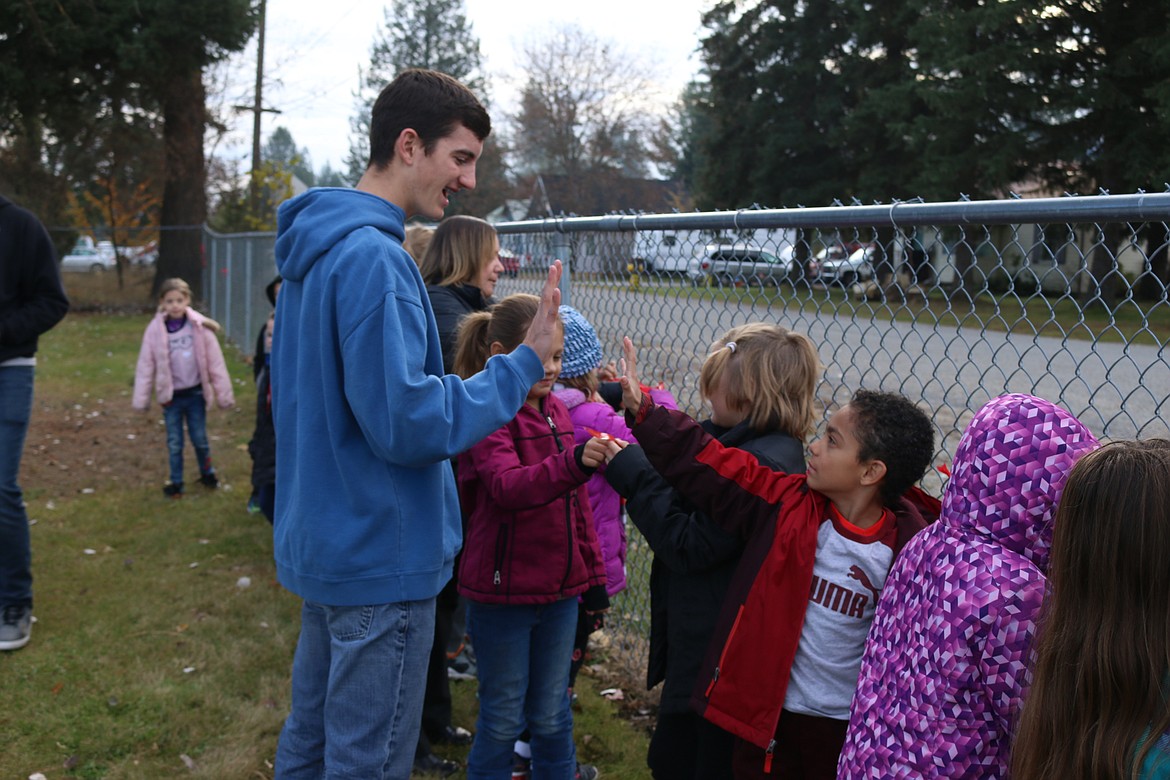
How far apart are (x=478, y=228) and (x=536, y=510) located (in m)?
1.28

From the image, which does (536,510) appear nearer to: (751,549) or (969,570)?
(751,549)

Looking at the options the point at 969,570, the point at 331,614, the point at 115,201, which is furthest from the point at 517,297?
the point at 115,201

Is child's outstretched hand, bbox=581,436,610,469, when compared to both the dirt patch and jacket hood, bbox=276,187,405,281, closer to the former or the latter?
jacket hood, bbox=276,187,405,281

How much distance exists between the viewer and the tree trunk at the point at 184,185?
2272 cm

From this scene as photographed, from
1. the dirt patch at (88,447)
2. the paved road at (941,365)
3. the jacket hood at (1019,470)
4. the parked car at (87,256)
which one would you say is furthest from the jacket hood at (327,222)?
the parked car at (87,256)

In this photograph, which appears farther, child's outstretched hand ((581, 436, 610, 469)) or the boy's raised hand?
child's outstretched hand ((581, 436, 610, 469))

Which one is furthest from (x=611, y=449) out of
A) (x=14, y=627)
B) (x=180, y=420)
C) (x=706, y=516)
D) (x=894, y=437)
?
(x=180, y=420)

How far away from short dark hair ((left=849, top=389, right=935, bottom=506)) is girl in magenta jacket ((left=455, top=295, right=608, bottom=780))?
2.64 ft

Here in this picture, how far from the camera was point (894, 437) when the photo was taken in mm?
2162

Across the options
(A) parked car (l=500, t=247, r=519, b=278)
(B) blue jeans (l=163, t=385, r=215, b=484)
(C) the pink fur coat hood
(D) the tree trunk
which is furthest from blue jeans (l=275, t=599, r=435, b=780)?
(D) the tree trunk

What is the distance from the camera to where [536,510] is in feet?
9.12

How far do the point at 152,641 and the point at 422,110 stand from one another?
347 centimetres

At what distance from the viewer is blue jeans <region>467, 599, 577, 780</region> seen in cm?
278

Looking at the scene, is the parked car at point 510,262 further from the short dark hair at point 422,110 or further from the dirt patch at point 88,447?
the dirt patch at point 88,447
